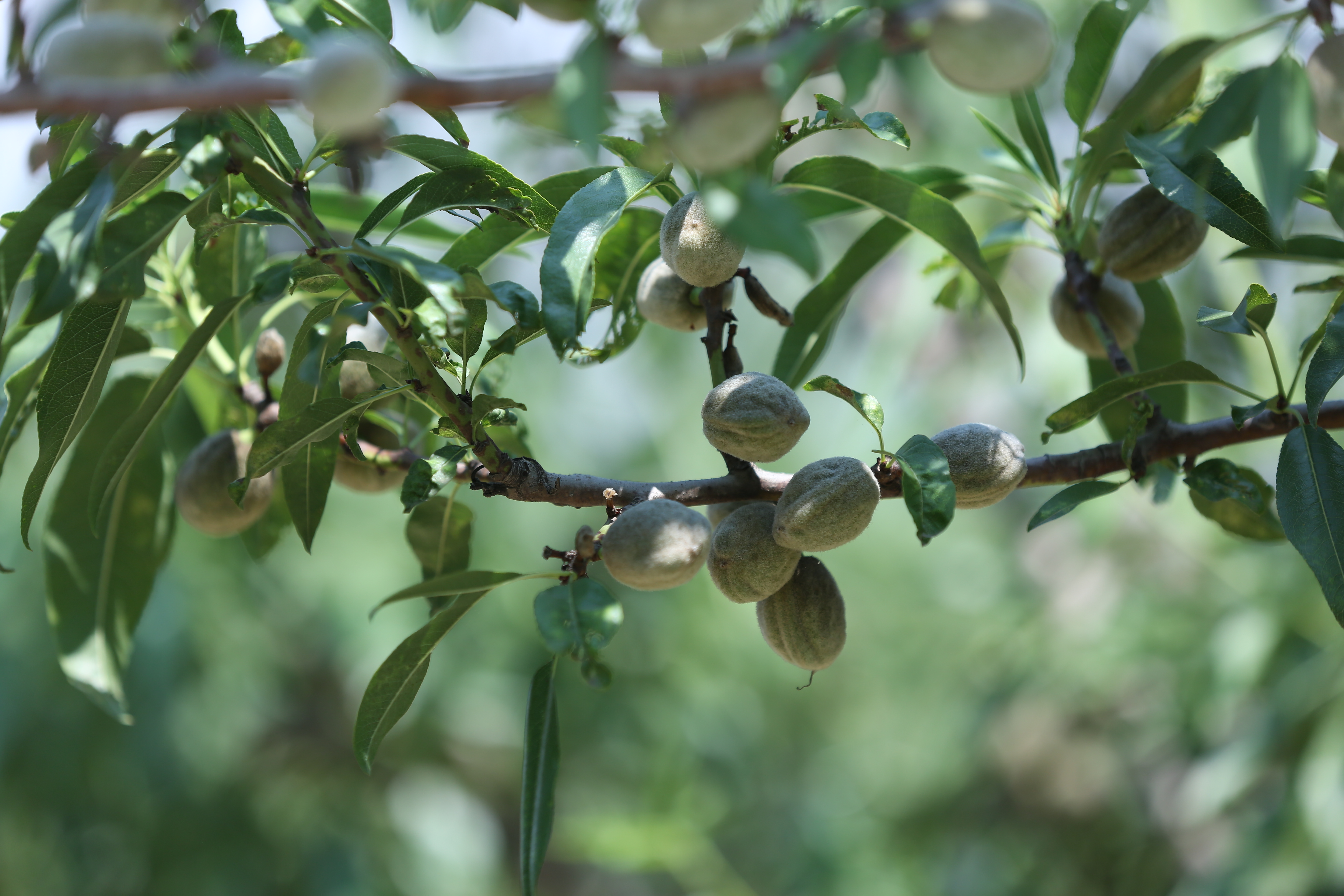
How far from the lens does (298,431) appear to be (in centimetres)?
79

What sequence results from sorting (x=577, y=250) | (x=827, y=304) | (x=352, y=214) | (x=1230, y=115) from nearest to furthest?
(x=1230, y=115) < (x=577, y=250) < (x=827, y=304) < (x=352, y=214)

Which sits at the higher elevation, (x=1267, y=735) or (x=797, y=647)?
(x=797, y=647)

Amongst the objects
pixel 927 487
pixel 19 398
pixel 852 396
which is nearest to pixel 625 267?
pixel 852 396

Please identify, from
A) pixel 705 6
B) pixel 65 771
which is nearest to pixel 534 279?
pixel 705 6

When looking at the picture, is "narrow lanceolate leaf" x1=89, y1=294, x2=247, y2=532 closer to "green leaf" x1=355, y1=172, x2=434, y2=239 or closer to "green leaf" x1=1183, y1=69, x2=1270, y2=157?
Answer: "green leaf" x1=355, y1=172, x2=434, y2=239

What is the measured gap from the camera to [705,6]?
0.49 meters

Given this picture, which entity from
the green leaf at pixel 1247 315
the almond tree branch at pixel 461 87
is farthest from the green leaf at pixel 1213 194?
the almond tree branch at pixel 461 87

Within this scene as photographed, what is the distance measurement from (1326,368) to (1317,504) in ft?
0.41

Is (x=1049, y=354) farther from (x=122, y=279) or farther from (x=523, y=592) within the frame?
(x=523, y=592)

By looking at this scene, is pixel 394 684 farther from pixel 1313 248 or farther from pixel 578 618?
pixel 1313 248

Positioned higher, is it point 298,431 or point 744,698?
point 298,431

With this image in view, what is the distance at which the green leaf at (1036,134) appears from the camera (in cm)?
114

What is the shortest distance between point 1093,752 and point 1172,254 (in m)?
2.71

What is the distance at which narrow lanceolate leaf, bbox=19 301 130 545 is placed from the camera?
794 millimetres
